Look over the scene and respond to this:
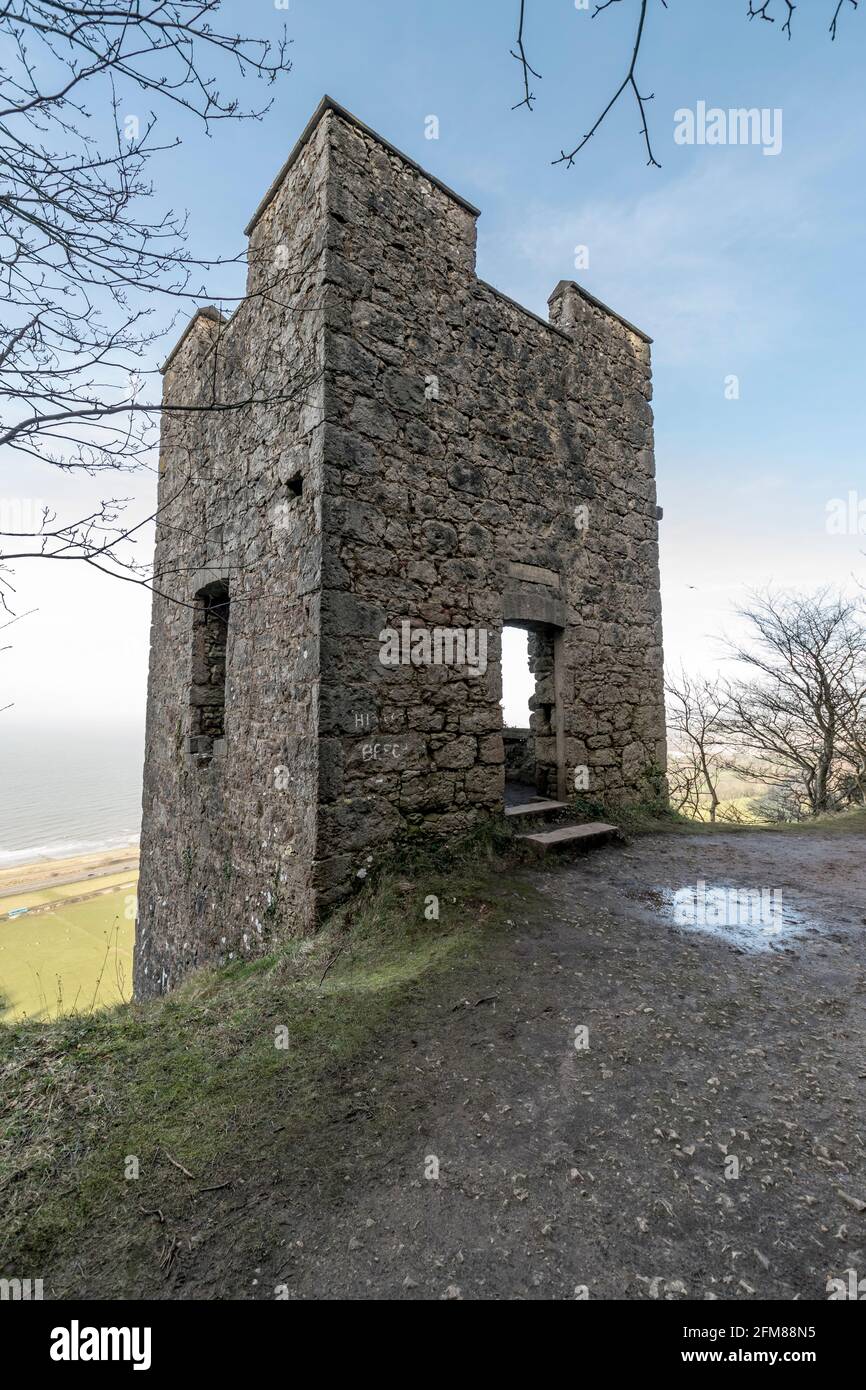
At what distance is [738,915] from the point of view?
3.91 metres

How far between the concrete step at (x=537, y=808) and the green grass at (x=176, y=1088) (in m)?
1.92

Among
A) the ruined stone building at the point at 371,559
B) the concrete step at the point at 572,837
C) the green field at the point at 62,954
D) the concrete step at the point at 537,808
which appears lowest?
the green field at the point at 62,954

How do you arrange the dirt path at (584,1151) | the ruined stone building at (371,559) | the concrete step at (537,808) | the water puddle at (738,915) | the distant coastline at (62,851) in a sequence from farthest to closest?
the distant coastline at (62,851) → the concrete step at (537,808) → the ruined stone building at (371,559) → the water puddle at (738,915) → the dirt path at (584,1151)

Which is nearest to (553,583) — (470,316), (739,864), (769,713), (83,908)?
(470,316)

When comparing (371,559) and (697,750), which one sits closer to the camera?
(371,559)

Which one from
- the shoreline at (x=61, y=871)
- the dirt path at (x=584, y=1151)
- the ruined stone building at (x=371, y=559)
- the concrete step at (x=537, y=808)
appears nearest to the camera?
the dirt path at (x=584, y=1151)

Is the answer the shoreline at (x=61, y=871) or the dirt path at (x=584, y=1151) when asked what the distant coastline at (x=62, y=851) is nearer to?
the shoreline at (x=61, y=871)

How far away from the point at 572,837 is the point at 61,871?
35183 mm

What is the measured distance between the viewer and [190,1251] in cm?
157

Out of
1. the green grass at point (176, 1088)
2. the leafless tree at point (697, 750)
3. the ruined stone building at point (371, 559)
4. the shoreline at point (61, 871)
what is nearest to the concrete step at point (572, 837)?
the ruined stone building at point (371, 559)

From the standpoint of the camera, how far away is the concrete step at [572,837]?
4918mm

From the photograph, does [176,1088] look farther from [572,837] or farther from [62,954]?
[62,954]

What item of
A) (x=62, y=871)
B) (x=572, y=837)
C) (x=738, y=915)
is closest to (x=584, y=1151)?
(x=738, y=915)

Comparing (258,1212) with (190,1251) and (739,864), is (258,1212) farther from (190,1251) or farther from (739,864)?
(739,864)
